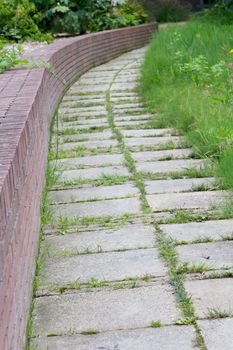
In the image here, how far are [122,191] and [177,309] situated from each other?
1879 millimetres

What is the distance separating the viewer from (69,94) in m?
9.45

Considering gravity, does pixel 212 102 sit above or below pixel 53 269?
above

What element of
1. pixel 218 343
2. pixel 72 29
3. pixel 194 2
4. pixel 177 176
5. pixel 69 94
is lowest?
pixel 218 343

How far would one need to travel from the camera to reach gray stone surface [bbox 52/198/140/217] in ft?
14.1

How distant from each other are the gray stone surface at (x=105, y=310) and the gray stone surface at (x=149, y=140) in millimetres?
3075

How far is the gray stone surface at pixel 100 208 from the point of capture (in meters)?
4.31

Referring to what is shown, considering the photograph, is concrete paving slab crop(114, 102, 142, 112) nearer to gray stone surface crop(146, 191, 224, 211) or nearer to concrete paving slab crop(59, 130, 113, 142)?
concrete paving slab crop(59, 130, 113, 142)

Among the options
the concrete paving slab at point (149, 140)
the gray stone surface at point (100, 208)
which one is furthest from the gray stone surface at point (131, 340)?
the concrete paving slab at point (149, 140)

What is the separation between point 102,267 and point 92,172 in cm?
193

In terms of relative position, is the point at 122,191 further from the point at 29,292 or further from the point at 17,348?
the point at 17,348

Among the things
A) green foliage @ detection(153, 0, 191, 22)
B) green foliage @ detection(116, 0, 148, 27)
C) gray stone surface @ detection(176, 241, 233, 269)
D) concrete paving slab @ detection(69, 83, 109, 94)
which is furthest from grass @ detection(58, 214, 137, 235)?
green foliage @ detection(153, 0, 191, 22)

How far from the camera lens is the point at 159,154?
5742 millimetres

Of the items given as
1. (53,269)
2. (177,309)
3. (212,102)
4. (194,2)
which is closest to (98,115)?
(212,102)

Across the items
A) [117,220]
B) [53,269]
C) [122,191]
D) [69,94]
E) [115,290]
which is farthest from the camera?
[69,94]
